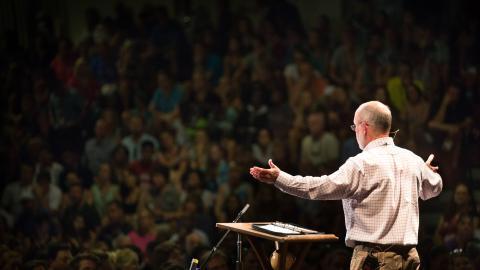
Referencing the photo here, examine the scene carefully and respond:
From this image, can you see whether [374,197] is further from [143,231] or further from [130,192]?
[130,192]

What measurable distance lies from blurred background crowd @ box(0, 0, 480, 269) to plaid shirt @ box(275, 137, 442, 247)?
4.28 metres

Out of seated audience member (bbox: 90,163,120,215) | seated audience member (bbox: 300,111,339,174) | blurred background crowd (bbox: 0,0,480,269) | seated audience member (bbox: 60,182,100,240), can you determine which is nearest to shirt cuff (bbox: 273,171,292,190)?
blurred background crowd (bbox: 0,0,480,269)

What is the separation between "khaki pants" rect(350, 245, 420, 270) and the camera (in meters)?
3.81

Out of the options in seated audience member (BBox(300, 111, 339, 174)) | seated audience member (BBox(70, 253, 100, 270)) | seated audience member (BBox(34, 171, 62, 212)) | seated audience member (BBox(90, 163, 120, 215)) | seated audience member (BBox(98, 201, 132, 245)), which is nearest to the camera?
seated audience member (BBox(300, 111, 339, 174))

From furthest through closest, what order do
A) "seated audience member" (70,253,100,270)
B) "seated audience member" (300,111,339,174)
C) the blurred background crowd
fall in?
1. "seated audience member" (70,253,100,270)
2. "seated audience member" (300,111,339,174)
3. the blurred background crowd

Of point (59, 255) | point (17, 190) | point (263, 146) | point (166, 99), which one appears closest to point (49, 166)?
point (17, 190)

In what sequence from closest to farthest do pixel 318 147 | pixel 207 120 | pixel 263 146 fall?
pixel 318 147 → pixel 263 146 → pixel 207 120

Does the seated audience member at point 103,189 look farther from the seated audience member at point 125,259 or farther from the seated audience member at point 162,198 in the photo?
the seated audience member at point 125,259

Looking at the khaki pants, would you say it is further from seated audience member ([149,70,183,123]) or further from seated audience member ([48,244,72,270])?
seated audience member ([48,244,72,270])

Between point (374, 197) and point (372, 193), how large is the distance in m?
0.02

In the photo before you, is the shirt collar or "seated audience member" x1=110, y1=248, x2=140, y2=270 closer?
the shirt collar

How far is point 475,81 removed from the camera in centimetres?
824

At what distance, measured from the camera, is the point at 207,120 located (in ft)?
29.2

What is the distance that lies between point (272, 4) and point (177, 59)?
1.39 metres
